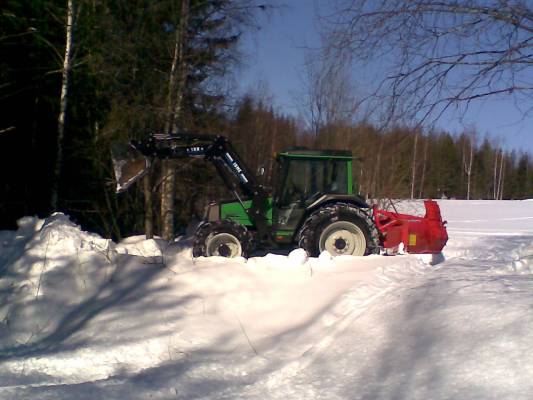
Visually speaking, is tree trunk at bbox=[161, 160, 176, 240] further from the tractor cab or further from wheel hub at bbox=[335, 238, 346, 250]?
wheel hub at bbox=[335, 238, 346, 250]

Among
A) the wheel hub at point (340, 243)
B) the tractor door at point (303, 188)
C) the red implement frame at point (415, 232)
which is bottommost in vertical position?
the wheel hub at point (340, 243)

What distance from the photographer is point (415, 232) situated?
11.4 meters

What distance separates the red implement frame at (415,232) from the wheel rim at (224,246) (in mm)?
2889

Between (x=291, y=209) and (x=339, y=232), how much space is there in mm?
1043

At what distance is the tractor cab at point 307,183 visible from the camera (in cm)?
1138

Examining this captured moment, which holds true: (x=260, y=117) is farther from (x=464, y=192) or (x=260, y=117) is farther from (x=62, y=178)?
(x=464, y=192)

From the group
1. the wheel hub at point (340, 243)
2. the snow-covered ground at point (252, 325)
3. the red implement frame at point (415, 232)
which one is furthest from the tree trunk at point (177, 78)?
the snow-covered ground at point (252, 325)

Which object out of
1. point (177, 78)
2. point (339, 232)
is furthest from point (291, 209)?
point (177, 78)

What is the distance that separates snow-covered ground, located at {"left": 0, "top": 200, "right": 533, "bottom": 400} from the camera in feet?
15.8

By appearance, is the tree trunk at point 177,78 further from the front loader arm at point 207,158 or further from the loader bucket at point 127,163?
the front loader arm at point 207,158

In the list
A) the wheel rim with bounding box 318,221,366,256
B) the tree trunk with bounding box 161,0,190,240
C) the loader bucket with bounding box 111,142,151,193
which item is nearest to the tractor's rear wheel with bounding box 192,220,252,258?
the wheel rim with bounding box 318,221,366,256

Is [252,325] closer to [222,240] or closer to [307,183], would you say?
[222,240]

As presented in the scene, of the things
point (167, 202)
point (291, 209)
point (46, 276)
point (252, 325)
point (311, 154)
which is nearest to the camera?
point (252, 325)

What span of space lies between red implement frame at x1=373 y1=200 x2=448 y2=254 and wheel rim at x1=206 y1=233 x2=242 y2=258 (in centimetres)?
289
